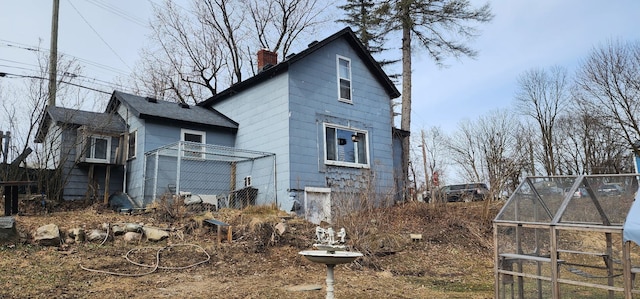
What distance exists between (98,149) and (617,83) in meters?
23.5

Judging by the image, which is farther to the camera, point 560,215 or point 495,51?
point 495,51

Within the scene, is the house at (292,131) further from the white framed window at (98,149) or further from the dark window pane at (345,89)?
the white framed window at (98,149)

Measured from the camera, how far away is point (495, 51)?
54.4ft

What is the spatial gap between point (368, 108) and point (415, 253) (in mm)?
6461

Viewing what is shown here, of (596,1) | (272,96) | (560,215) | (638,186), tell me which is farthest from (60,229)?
(596,1)

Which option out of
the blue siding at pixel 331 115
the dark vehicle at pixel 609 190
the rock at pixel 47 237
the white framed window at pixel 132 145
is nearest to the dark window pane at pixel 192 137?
the white framed window at pixel 132 145

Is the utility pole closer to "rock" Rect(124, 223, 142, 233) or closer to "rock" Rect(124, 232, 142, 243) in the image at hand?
"rock" Rect(124, 223, 142, 233)

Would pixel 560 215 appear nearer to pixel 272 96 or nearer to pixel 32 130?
pixel 272 96

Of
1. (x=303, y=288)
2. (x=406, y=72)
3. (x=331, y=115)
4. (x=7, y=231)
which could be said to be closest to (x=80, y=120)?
(x=7, y=231)

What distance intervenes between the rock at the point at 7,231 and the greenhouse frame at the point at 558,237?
798 centimetres

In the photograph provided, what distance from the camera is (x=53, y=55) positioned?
15.3 metres

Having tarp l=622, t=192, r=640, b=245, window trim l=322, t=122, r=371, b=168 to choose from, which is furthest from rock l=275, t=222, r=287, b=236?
tarp l=622, t=192, r=640, b=245

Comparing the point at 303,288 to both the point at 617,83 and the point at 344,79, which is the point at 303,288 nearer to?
the point at 344,79

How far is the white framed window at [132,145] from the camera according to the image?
12836mm
